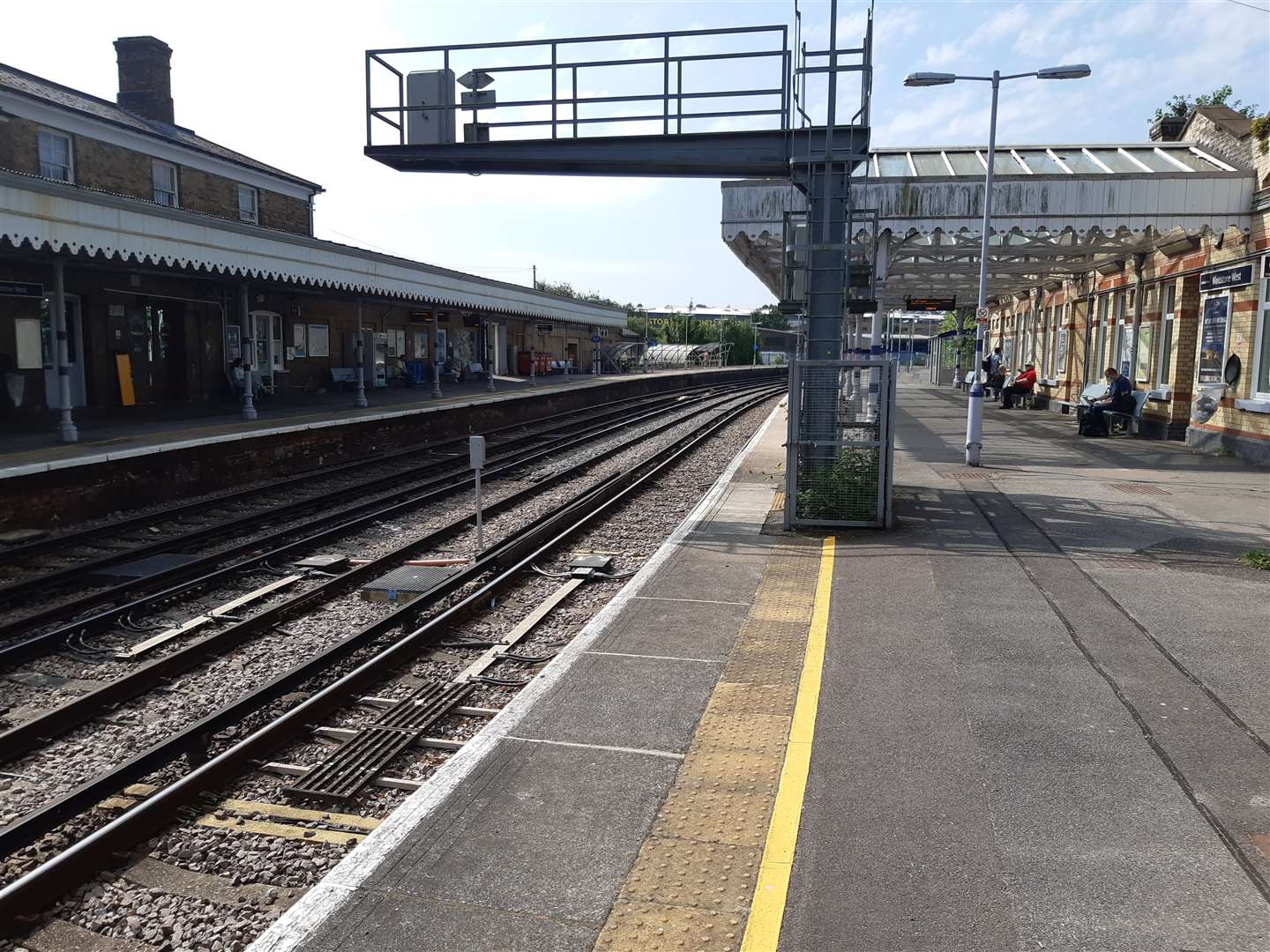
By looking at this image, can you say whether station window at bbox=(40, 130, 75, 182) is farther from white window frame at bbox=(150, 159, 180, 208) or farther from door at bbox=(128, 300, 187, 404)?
door at bbox=(128, 300, 187, 404)

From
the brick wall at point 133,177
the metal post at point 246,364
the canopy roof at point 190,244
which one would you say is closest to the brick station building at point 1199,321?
the canopy roof at point 190,244

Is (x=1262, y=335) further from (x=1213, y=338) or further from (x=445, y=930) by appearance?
(x=445, y=930)

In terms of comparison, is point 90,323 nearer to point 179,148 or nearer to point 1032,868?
point 179,148

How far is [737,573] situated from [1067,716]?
3.84 meters

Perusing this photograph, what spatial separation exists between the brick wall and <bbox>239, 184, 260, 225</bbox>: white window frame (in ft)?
0.42

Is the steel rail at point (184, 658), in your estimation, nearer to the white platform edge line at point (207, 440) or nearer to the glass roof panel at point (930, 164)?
the white platform edge line at point (207, 440)

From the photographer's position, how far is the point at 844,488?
10.7 m

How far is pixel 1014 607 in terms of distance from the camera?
752 centimetres

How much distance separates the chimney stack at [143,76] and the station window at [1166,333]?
27.5m

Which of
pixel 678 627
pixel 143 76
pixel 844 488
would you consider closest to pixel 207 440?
A: pixel 844 488

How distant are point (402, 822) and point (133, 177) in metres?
24.8

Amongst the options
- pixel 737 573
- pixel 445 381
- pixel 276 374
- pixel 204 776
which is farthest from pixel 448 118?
pixel 445 381

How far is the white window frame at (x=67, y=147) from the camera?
21.5 meters

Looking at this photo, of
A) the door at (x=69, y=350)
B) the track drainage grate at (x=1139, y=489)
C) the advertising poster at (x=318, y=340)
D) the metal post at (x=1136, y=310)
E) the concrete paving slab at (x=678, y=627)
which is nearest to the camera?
the concrete paving slab at (x=678, y=627)
